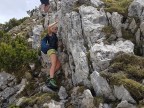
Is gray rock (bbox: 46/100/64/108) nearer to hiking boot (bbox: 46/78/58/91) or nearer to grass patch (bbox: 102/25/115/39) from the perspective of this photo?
hiking boot (bbox: 46/78/58/91)

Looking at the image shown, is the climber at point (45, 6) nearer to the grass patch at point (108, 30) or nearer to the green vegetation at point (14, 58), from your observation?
the green vegetation at point (14, 58)

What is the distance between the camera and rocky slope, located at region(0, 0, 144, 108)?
49.6 ft

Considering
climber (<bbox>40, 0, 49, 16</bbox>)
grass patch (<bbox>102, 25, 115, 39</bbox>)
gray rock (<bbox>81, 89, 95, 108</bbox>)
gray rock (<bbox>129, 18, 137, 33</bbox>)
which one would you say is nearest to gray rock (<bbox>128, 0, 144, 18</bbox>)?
gray rock (<bbox>129, 18, 137, 33</bbox>)

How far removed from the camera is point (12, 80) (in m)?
21.5

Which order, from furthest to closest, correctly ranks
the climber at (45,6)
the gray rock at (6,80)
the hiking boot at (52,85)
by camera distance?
the climber at (45,6) → the gray rock at (6,80) → the hiking boot at (52,85)

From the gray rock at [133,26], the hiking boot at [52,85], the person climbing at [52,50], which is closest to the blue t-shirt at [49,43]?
the person climbing at [52,50]

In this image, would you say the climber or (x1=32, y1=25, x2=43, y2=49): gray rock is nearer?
(x1=32, y1=25, x2=43, y2=49): gray rock

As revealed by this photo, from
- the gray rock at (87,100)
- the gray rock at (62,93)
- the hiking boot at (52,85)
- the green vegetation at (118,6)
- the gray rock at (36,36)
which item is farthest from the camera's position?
the gray rock at (36,36)

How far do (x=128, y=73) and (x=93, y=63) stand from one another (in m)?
1.87

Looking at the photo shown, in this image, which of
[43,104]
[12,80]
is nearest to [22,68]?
[12,80]

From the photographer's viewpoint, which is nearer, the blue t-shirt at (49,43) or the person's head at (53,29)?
the blue t-shirt at (49,43)

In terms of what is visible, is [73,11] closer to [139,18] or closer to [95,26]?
[95,26]

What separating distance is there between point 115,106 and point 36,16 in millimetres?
21395

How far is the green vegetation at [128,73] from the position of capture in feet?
47.3
